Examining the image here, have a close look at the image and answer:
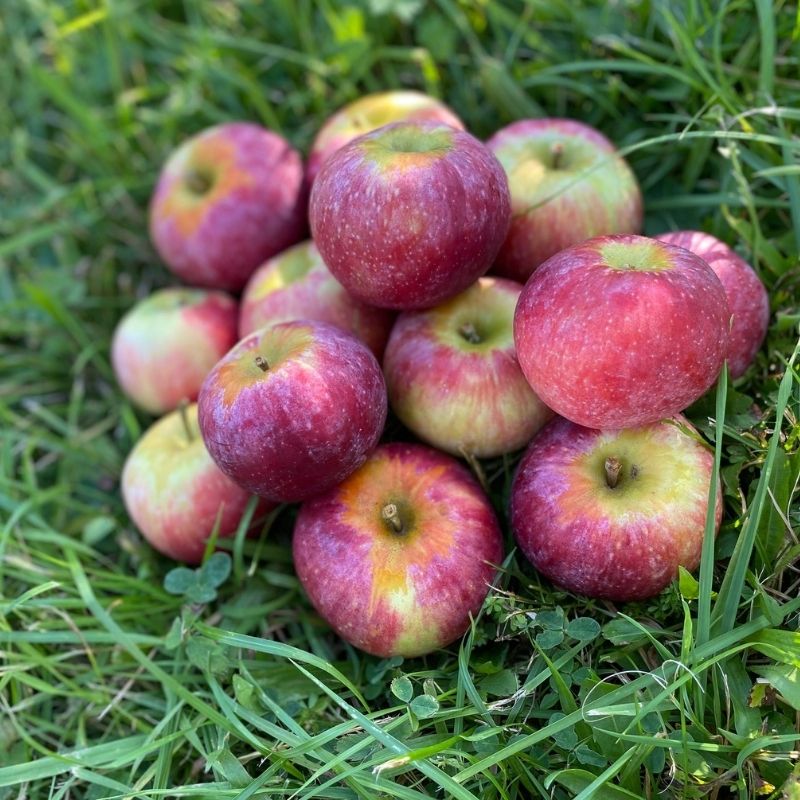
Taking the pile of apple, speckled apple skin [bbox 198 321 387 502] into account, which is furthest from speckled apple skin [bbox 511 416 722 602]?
speckled apple skin [bbox 198 321 387 502]

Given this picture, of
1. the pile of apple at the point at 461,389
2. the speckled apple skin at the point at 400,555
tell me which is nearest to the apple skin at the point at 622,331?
the pile of apple at the point at 461,389

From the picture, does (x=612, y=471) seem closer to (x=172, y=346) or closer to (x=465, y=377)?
(x=465, y=377)

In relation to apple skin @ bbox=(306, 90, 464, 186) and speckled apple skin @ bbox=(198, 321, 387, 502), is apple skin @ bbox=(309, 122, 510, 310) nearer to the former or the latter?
speckled apple skin @ bbox=(198, 321, 387, 502)

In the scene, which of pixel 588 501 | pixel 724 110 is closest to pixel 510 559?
pixel 588 501

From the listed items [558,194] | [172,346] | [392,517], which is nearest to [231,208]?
[172,346]

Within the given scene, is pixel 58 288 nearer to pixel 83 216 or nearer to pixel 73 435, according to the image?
pixel 83 216

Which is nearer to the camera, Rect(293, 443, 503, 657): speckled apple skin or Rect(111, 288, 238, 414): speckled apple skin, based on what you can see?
Rect(293, 443, 503, 657): speckled apple skin
